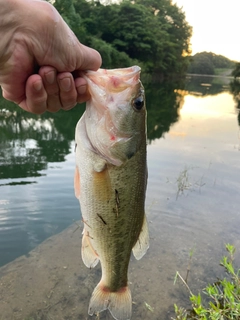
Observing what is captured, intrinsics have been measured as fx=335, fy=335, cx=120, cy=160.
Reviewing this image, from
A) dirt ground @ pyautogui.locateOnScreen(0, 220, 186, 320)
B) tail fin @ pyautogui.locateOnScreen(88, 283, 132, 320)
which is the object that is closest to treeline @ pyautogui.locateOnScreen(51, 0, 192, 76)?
dirt ground @ pyautogui.locateOnScreen(0, 220, 186, 320)

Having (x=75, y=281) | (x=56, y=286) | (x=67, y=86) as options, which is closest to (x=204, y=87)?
(x=75, y=281)

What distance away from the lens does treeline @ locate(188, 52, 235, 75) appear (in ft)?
422

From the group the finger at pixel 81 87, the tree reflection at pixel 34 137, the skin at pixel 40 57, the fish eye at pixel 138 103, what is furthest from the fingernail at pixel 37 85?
the tree reflection at pixel 34 137

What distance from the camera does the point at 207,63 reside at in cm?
12925

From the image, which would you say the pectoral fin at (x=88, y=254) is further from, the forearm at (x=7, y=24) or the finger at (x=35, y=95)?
the forearm at (x=7, y=24)

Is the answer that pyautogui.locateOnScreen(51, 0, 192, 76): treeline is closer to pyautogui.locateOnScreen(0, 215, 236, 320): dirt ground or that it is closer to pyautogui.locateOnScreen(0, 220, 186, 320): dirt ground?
pyautogui.locateOnScreen(0, 215, 236, 320): dirt ground

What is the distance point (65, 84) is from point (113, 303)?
1574 mm

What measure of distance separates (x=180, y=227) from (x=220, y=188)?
8.05 ft

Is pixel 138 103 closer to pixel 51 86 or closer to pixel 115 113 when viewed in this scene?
pixel 115 113

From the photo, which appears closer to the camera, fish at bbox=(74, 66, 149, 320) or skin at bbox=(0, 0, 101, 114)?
skin at bbox=(0, 0, 101, 114)

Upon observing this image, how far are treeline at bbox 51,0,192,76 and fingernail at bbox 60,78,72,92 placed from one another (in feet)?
108

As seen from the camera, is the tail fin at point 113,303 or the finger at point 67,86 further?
the tail fin at point 113,303

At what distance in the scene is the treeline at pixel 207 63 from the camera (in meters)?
129

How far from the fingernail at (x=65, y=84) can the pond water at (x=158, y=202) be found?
2901 mm
